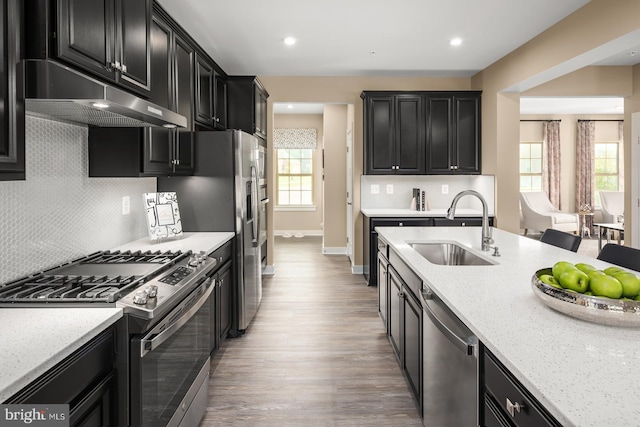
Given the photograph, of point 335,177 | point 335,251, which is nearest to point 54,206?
point 335,251

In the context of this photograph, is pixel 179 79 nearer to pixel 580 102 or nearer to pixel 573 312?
pixel 573 312

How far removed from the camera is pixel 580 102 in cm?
770

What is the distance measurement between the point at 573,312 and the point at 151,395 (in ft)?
5.05

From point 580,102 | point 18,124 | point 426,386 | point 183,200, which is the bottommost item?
point 426,386

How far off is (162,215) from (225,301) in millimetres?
811

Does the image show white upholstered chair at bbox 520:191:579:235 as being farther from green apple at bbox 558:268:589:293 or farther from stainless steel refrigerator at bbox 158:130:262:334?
green apple at bbox 558:268:589:293

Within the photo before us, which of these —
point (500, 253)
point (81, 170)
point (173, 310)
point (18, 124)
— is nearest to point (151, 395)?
point (173, 310)

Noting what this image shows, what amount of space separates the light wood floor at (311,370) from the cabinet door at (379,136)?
166 centimetres

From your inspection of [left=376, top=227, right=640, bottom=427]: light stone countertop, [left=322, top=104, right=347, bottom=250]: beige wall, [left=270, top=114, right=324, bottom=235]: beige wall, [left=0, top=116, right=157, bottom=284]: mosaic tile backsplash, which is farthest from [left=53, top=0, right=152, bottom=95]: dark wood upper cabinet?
[left=270, top=114, right=324, bottom=235]: beige wall

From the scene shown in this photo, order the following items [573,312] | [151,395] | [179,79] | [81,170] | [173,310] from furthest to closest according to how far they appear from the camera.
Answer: [179,79] < [81,170] < [173,310] < [151,395] < [573,312]

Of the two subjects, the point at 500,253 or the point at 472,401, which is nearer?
the point at 472,401

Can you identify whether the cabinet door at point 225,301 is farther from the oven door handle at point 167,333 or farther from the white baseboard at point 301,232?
the white baseboard at point 301,232

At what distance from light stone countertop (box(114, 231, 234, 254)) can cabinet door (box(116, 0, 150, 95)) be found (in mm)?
1017

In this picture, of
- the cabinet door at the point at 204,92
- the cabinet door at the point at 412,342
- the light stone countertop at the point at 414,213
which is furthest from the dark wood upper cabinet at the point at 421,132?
the cabinet door at the point at 412,342
